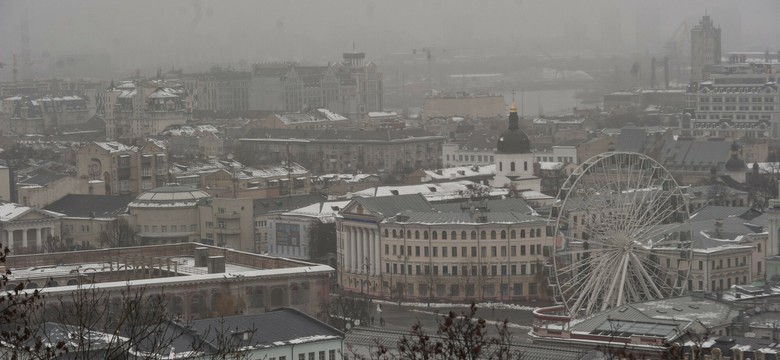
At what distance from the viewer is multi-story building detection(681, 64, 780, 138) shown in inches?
3324

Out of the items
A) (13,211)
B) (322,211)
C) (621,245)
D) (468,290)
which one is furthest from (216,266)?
(13,211)

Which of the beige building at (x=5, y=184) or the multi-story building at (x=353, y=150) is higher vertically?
the beige building at (x=5, y=184)

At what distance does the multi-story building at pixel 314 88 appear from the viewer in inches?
4365

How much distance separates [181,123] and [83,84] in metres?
29.1

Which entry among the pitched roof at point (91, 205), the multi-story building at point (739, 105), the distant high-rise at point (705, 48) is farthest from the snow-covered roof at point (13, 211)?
the distant high-rise at point (705, 48)

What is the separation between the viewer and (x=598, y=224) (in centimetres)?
3503

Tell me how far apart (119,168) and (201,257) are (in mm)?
20124

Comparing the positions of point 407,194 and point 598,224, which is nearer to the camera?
point 598,224

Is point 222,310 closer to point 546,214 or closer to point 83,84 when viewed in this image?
point 546,214

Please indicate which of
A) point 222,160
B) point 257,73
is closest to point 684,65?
point 257,73

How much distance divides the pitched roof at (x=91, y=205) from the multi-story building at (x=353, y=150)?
784 inches

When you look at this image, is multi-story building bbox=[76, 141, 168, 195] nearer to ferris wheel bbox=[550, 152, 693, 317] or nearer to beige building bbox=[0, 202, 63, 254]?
beige building bbox=[0, 202, 63, 254]

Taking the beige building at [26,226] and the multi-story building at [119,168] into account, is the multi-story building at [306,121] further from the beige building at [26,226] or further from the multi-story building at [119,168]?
the beige building at [26,226]

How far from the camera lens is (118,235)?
48719 millimetres
